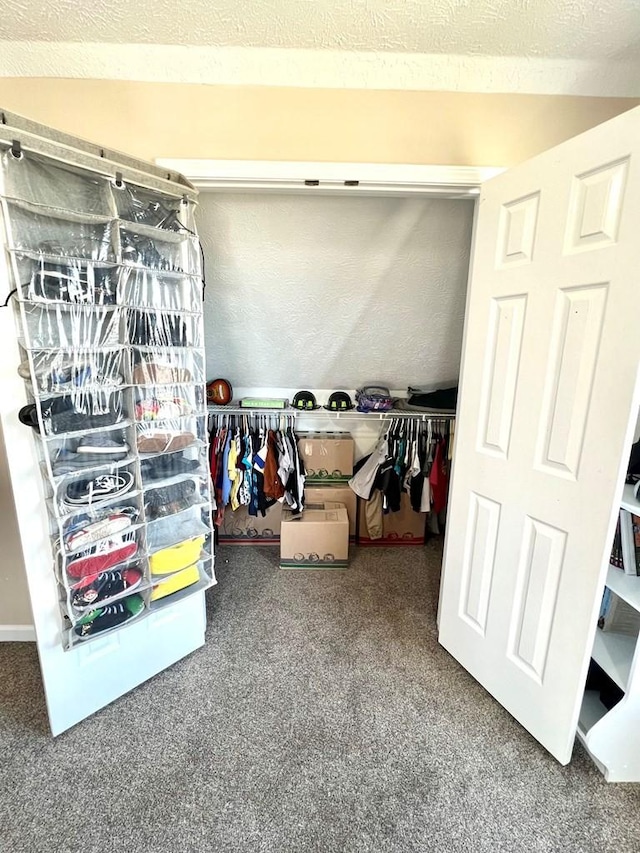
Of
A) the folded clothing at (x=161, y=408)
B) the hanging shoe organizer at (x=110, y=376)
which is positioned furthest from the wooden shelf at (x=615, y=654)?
the folded clothing at (x=161, y=408)

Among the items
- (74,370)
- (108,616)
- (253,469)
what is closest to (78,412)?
(74,370)

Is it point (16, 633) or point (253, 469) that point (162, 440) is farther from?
point (16, 633)

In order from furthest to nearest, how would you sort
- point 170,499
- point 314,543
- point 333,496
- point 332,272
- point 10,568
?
point 333,496, point 314,543, point 332,272, point 10,568, point 170,499

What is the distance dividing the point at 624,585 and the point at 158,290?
1.94m

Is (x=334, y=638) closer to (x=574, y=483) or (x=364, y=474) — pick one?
(x=364, y=474)

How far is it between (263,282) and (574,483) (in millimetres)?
1688

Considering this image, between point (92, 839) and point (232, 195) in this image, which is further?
point (232, 195)

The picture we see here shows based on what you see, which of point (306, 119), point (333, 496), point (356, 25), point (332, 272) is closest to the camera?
point (356, 25)

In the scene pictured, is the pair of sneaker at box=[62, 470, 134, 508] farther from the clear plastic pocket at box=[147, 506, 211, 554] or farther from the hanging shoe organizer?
the clear plastic pocket at box=[147, 506, 211, 554]

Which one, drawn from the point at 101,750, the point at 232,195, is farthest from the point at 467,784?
the point at 232,195

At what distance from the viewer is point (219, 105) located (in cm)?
143

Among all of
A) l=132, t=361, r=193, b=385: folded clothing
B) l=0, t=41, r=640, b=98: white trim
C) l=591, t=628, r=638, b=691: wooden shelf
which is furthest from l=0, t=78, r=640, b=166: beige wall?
l=591, t=628, r=638, b=691: wooden shelf

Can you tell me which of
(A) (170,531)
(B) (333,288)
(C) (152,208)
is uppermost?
(C) (152,208)

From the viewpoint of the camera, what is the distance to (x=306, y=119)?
4.73 ft
